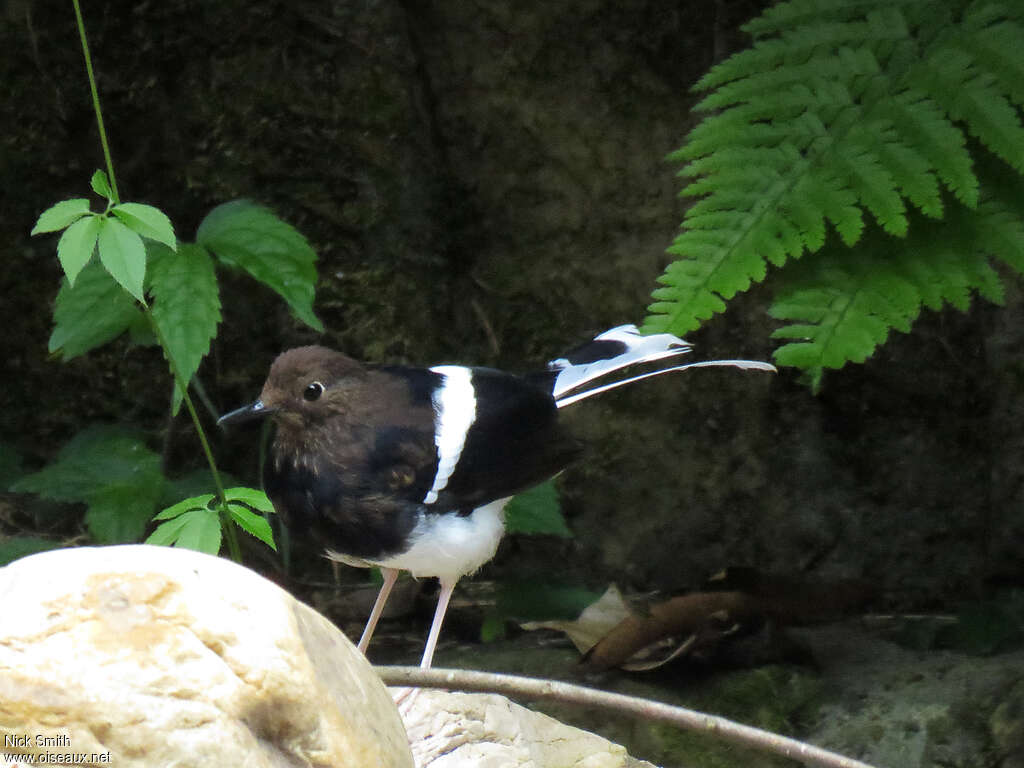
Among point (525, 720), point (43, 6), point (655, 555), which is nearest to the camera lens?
point (525, 720)

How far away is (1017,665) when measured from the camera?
3.12m

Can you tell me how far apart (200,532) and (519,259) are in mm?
1727

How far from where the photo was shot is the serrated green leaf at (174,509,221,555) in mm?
2475

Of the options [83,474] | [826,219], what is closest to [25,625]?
[83,474]

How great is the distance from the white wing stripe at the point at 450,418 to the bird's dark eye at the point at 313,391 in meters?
0.30

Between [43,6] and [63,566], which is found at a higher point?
[43,6]

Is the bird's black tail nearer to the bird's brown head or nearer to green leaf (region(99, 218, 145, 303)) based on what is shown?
the bird's brown head

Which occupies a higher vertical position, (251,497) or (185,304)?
(185,304)

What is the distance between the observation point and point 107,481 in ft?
11.3

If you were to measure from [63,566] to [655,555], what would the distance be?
8.35 ft

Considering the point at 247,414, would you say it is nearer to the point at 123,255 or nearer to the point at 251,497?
the point at 251,497

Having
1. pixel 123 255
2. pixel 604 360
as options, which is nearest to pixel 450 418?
pixel 604 360

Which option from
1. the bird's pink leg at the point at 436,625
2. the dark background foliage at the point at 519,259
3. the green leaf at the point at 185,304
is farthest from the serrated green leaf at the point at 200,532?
the dark background foliage at the point at 519,259

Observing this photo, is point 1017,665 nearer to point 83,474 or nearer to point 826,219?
point 826,219
